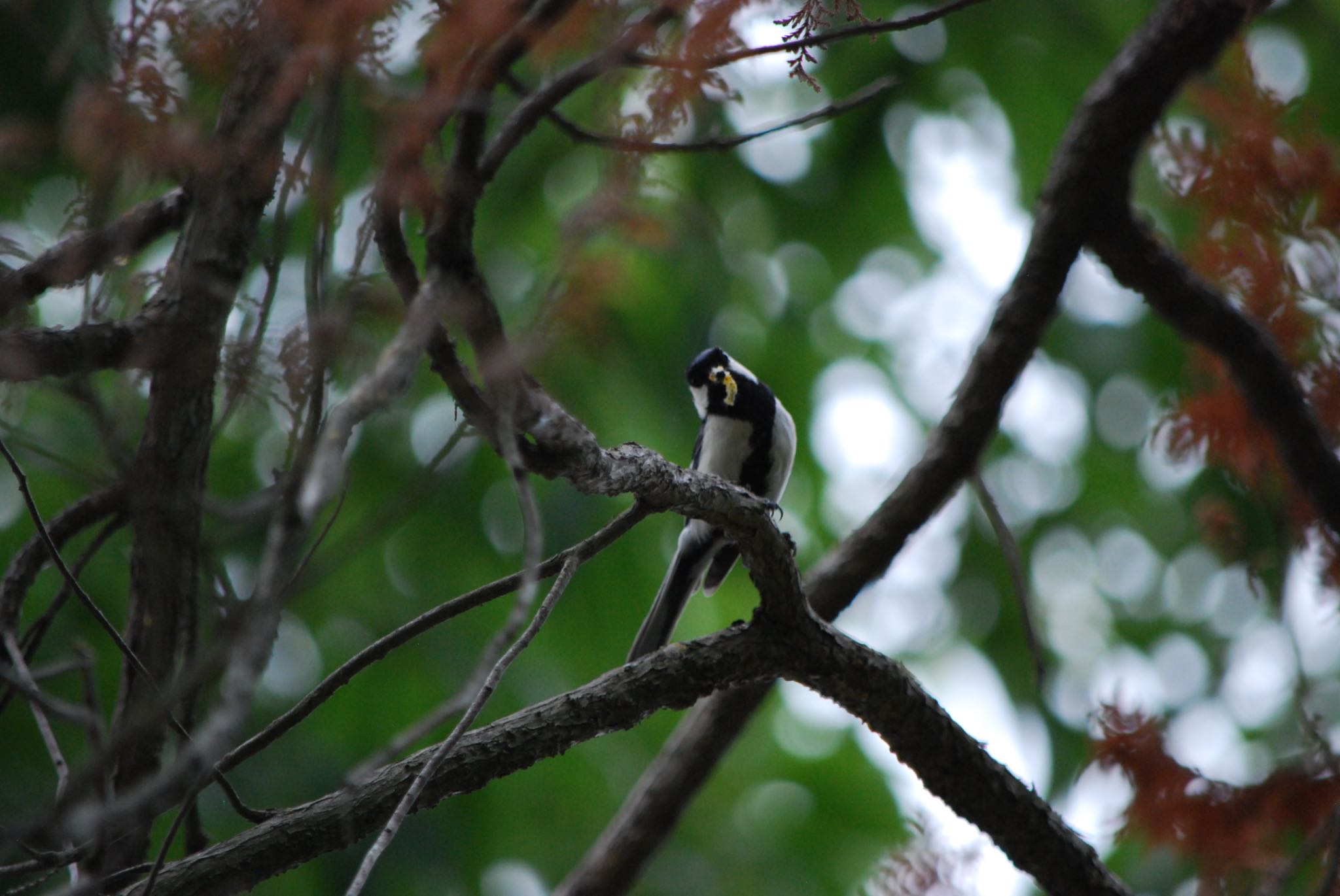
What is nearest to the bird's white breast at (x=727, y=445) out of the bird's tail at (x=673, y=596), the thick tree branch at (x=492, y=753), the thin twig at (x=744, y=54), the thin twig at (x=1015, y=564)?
the bird's tail at (x=673, y=596)

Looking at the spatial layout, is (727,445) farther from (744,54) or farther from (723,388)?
(744,54)

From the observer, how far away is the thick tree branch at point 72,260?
65.8 inches

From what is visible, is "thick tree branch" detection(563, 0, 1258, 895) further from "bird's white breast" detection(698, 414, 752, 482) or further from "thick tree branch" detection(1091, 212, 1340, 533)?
"bird's white breast" detection(698, 414, 752, 482)

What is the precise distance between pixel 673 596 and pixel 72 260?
232 cm

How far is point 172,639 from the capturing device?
6.92ft

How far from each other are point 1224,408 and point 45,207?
168 inches

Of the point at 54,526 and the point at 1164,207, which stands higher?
the point at 1164,207

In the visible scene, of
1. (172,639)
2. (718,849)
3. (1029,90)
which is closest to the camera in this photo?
(172,639)

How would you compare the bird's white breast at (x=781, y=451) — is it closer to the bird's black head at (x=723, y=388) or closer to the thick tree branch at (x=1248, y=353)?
the bird's black head at (x=723, y=388)

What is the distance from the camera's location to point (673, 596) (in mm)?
3643

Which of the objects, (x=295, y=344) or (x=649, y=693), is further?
(x=649, y=693)

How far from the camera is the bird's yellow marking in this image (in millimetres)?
3938

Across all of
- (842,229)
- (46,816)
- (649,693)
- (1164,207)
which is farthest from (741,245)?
(46,816)

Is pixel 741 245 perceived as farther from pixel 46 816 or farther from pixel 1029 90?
pixel 46 816
